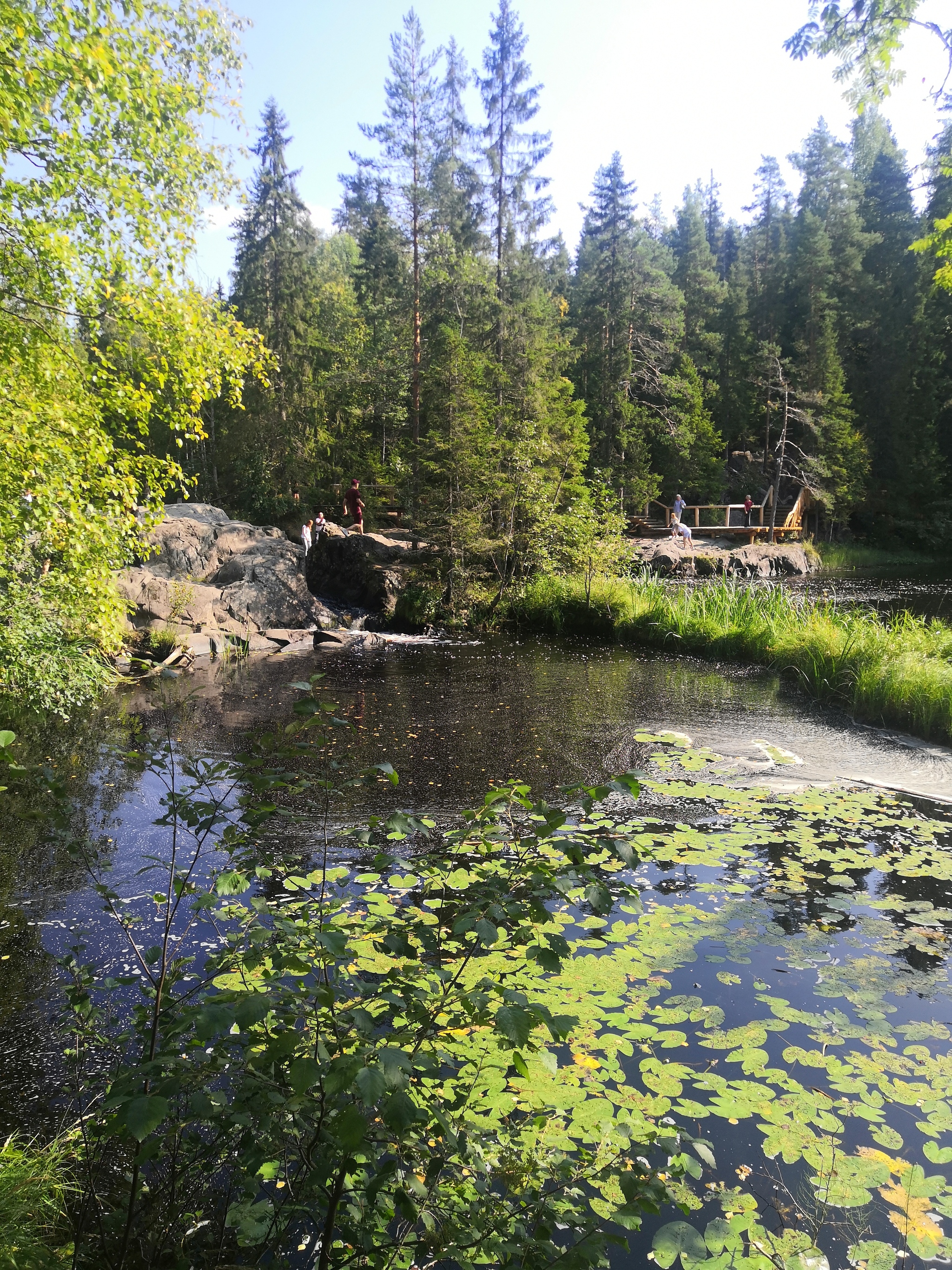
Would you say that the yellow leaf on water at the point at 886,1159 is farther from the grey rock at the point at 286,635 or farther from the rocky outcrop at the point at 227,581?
the grey rock at the point at 286,635

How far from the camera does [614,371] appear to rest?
33.2 m

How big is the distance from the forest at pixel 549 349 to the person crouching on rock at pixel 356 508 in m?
1.68

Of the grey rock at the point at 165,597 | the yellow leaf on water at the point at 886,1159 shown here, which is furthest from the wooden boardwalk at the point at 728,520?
the yellow leaf on water at the point at 886,1159

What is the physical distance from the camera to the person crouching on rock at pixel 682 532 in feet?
83.7

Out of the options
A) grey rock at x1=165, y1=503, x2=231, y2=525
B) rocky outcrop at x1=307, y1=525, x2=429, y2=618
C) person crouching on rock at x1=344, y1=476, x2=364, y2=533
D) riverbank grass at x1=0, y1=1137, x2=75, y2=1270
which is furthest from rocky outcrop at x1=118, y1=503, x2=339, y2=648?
riverbank grass at x1=0, y1=1137, x2=75, y2=1270

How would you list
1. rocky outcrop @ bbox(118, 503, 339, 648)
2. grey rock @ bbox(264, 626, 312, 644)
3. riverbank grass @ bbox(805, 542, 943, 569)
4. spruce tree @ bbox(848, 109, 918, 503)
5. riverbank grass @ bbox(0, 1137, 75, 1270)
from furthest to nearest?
spruce tree @ bbox(848, 109, 918, 503) < riverbank grass @ bbox(805, 542, 943, 569) < grey rock @ bbox(264, 626, 312, 644) < rocky outcrop @ bbox(118, 503, 339, 648) < riverbank grass @ bbox(0, 1137, 75, 1270)

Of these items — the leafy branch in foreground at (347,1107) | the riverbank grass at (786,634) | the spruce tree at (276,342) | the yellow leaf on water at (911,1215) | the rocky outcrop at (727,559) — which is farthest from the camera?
the spruce tree at (276,342)

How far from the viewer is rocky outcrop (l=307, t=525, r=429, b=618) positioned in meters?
20.3

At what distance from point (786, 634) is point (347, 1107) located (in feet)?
40.5

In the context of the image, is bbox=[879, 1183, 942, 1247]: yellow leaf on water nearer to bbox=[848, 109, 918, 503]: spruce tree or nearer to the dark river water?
the dark river water

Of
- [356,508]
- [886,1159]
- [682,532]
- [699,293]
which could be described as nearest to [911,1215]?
[886,1159]

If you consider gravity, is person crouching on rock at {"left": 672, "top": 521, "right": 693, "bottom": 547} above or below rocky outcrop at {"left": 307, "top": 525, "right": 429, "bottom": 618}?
above

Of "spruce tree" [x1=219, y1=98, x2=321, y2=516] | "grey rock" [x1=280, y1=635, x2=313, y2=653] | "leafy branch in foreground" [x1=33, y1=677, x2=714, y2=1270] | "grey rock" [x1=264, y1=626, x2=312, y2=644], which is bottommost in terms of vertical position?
"grey rock" [x1=280, y1=635, x2=313, y2=653]

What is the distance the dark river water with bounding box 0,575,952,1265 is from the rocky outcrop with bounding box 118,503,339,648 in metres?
2.09
